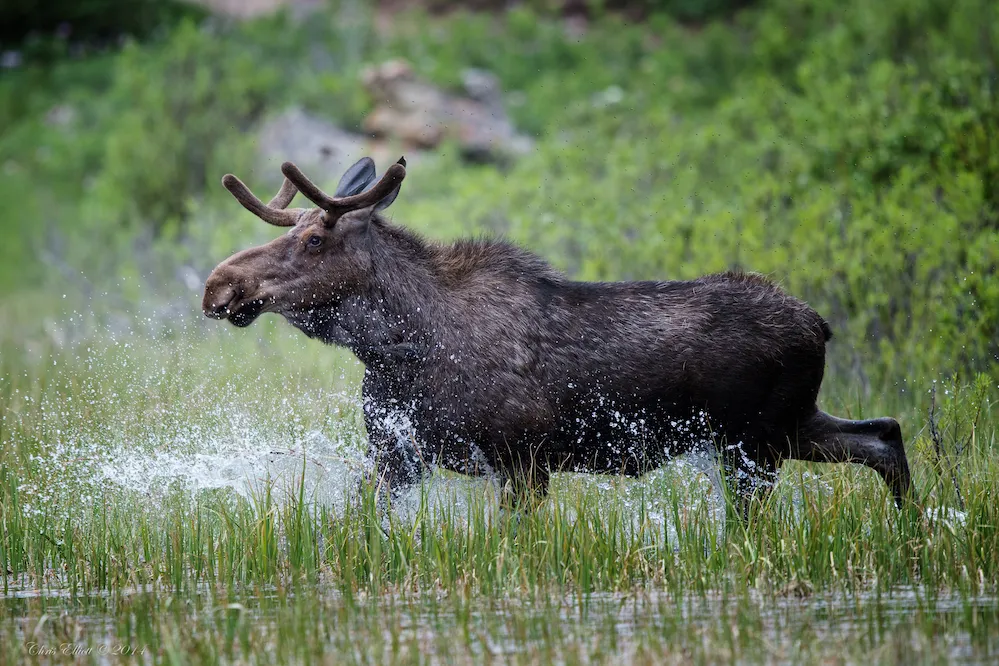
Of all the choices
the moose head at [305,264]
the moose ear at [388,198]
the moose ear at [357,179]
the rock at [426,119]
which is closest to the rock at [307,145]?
the rock at [426,119]

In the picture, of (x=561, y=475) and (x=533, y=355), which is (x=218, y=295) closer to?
(x=533, y=355)

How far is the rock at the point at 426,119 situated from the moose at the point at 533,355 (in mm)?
14240

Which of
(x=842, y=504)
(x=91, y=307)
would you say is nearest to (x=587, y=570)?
(x=842, y=504)

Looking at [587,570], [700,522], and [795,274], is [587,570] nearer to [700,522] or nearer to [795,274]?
[700,522]

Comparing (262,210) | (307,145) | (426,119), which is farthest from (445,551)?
(426,119)

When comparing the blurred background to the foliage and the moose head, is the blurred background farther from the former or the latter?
the moose head

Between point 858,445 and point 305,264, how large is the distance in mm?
3280

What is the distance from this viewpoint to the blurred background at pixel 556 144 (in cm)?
1122

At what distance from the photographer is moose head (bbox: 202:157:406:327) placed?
268 inches

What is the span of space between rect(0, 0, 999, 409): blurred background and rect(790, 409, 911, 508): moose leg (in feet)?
5.08

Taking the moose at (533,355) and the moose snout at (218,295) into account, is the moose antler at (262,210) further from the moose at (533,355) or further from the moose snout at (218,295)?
the moose snout at (218,295)

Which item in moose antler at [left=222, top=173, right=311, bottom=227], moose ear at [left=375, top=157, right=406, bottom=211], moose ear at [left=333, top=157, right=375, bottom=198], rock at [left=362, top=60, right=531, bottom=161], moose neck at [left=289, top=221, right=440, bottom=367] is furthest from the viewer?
rock at [left=362, top=60, right=531, bottom=161]

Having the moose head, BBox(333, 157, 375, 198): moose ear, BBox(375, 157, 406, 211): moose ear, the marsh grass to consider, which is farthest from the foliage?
the moose head

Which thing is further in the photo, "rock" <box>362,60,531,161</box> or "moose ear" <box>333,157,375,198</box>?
"rock" <box>362,60,531,161</box>
